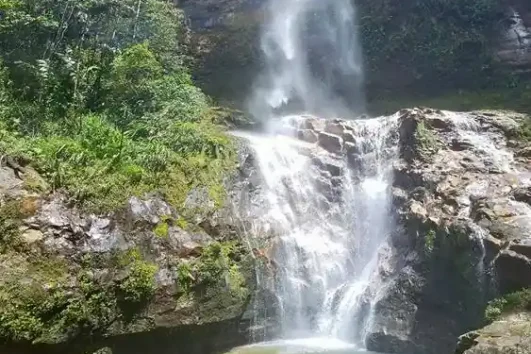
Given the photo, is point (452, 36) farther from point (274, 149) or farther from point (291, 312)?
point (291, 312)

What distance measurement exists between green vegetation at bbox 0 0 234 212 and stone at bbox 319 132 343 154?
3.40 m

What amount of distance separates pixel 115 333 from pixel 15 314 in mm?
1921

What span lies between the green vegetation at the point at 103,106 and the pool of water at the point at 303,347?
3714 millimetres

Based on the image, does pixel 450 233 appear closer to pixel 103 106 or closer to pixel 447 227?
pixel 447 227

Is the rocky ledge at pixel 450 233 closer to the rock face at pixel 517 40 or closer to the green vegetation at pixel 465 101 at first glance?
the green vegetation at pixel 465 101

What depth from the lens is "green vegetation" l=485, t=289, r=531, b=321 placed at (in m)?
10.6

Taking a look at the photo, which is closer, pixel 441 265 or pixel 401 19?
pixel 441 265

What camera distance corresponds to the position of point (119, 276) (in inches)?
408

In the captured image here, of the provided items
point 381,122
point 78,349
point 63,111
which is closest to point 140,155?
point 63,111

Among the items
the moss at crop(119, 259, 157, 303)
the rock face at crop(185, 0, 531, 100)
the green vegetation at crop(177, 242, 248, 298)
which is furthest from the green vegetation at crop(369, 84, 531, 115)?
the moss at crop(119, 259, 157, 303)

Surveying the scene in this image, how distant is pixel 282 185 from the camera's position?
618 inches

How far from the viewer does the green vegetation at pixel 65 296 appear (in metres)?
9.09

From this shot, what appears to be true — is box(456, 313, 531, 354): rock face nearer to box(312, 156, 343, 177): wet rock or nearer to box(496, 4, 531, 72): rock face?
box(312, 156, 343, 177): wet rock

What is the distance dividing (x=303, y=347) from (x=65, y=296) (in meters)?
5.41
